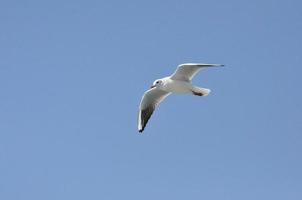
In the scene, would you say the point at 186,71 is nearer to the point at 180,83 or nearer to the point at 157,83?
the point at 180,83

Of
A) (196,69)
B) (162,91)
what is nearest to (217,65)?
(196,69)

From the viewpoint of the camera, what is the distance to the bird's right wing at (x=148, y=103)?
48.4 ft

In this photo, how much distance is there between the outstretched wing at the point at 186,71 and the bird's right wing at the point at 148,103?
1.41 meters

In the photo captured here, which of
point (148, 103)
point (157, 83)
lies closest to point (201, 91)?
point (157, 83)

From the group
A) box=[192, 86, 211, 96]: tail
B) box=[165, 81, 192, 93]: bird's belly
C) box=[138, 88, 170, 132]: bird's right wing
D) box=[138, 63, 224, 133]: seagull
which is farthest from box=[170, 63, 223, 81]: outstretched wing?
box=[138, 88, 170, 132]: bird's right wing

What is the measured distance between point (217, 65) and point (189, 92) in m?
1.66

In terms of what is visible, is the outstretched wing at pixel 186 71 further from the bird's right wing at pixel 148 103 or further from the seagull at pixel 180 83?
the bird's right wing at pixel 148 103

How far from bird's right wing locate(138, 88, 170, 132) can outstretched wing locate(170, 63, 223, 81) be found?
1415 millimetres

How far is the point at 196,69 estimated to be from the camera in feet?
43.3

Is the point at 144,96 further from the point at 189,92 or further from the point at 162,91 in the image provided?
the point at 189,92

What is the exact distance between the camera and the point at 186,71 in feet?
43.3

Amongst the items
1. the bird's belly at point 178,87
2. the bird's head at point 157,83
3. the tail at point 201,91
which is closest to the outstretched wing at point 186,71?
the bird's belly at point 178,87

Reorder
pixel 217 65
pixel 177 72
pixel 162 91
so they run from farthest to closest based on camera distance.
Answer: pixel 162 91, pixel 177 72, pixel 217 65

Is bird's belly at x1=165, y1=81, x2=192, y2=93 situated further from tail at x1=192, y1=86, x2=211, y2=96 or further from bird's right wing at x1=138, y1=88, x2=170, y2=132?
bird's right wing at x1=138, y1=88, x2=170, y2=132
